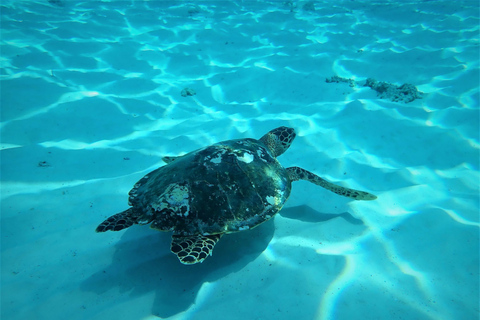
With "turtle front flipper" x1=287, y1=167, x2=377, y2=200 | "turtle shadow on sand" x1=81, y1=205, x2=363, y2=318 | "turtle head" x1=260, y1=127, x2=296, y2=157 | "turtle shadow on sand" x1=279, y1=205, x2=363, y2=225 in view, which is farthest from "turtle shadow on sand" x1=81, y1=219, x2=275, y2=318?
"turtle head" x1=260, y1=127, x2=296, y2=157

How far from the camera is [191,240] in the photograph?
2.37 m

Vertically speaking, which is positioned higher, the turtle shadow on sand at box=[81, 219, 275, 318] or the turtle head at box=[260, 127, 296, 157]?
the turtle head at box=[260, 127, 296, 157]

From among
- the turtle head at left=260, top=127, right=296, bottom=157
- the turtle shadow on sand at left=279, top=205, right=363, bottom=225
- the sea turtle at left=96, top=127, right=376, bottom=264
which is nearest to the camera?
the sea turtle at left=96, top=127, right=376, bottom=264

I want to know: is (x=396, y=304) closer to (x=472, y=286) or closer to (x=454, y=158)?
(x=472, y=286)

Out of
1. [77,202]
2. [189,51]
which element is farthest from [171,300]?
[189,51]

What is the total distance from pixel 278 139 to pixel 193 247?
2340 mm

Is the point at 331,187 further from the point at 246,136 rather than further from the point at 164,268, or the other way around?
the point at 164,268

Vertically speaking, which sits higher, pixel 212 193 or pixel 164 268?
pixel 212 193

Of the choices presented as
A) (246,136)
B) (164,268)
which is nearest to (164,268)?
(164,268)

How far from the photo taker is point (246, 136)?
4.75m

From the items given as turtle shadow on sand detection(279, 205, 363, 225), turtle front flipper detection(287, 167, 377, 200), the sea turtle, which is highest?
the sea turtle

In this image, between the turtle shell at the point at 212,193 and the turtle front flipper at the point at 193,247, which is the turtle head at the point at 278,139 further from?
the turtle front flipper at the point at 193,247

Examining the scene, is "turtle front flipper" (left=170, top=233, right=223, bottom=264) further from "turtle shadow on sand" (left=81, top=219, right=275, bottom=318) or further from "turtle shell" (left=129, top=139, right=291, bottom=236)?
"turtle shadow on sand" (left=81, top=219, right=275, bottom=318)

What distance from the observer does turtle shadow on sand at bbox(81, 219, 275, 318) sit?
95.5 inches
